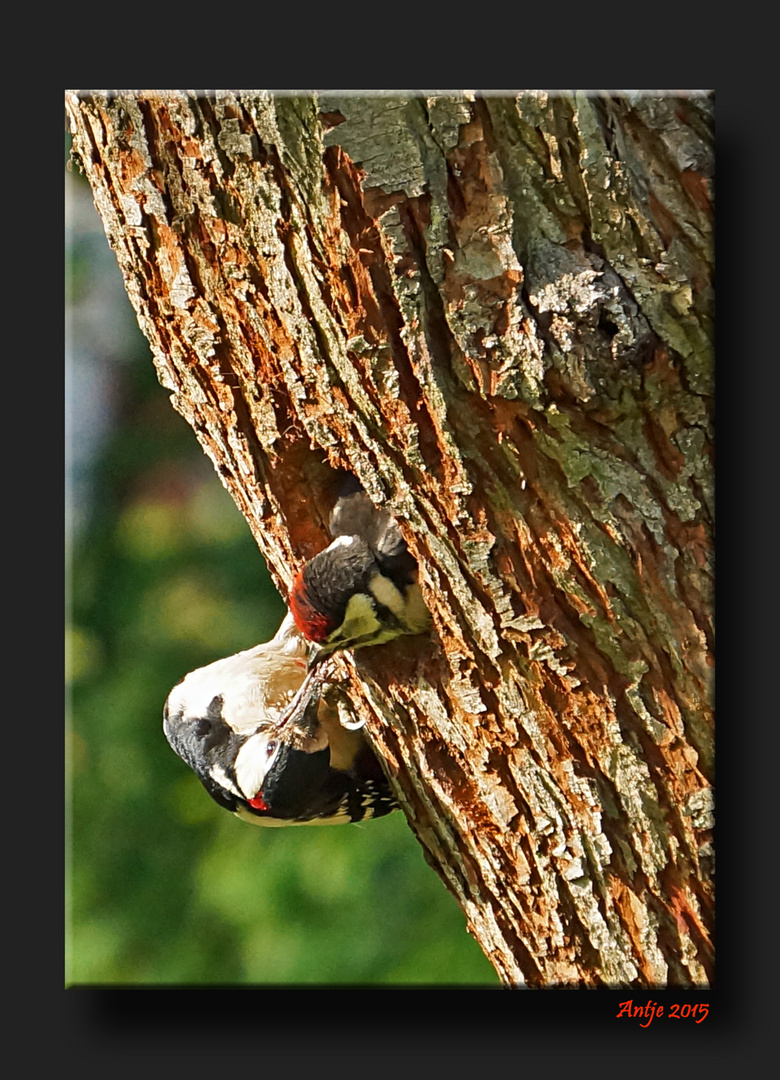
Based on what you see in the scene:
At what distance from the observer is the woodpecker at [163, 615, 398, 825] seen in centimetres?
150

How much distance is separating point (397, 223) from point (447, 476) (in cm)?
27

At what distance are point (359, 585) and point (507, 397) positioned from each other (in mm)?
330

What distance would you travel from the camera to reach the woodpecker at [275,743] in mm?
1499

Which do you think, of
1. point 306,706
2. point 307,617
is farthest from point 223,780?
point 307,617

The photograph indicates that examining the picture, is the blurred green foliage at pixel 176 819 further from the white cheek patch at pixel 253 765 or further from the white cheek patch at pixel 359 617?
the white cheek patch at pixel 359 617

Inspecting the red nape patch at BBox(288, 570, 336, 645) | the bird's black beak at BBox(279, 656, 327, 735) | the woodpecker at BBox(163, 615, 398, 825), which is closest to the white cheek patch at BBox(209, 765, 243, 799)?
the woodpecker at BBox(163, 615, 398, 825)

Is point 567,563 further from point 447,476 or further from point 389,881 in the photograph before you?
point 389,881

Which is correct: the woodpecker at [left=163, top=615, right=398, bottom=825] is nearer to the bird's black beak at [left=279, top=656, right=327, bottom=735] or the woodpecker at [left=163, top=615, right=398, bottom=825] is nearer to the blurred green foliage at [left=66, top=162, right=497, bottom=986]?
the bird's black beak at [left=279, top=656, right=327, bottom=735]

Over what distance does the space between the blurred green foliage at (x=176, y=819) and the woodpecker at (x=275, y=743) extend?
0.11 m

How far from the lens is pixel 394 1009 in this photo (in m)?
1.42

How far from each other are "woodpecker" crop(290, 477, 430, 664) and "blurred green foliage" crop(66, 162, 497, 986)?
1.11 feet

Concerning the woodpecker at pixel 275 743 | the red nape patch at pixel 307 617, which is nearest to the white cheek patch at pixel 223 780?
the woodpecker at pixel 275 743

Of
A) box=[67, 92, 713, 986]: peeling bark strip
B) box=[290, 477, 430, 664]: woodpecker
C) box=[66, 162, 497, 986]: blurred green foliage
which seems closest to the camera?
box=[67, 92, 713, 986]: peeling bark strip
